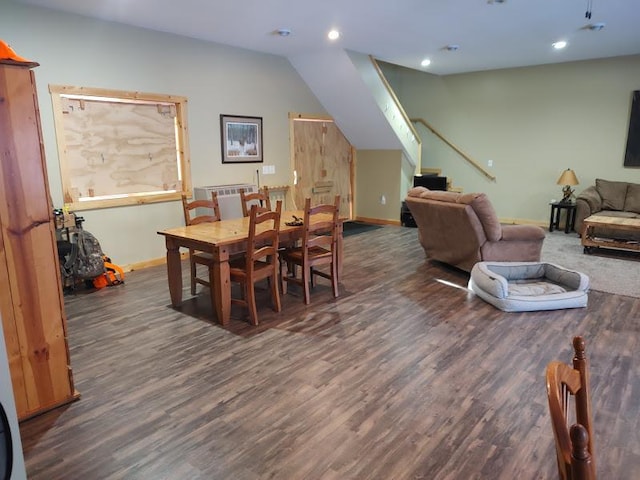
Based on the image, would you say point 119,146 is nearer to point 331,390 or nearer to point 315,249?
point 315,249

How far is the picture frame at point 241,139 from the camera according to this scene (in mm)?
6316

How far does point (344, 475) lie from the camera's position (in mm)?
2068

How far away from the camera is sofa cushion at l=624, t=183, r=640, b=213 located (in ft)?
22.6

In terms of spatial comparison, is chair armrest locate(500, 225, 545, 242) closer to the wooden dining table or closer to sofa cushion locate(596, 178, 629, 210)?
the wooden dining table

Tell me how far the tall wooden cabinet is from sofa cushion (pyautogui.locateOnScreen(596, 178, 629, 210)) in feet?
25.0

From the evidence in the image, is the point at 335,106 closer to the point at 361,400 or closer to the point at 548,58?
the point at 548,58

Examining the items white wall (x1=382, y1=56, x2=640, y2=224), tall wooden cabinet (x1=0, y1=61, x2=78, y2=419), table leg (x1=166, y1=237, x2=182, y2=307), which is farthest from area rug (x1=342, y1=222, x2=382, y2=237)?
tall wooden cabinet (x1=0, y1=61, x2=78, y2=419)

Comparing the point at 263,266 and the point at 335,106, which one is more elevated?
the point at 335,106

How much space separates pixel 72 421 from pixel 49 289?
2.45ft

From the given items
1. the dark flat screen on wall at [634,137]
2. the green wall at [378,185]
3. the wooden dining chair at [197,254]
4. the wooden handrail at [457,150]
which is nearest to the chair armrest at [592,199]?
the dark flat screen on wall at [634,137]

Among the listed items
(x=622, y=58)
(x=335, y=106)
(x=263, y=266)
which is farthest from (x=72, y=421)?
(x=622, y=58)

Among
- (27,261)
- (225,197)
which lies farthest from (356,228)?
(27,261)

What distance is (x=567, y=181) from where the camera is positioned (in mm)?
7348

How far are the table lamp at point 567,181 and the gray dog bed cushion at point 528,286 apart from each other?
3.51 metres
